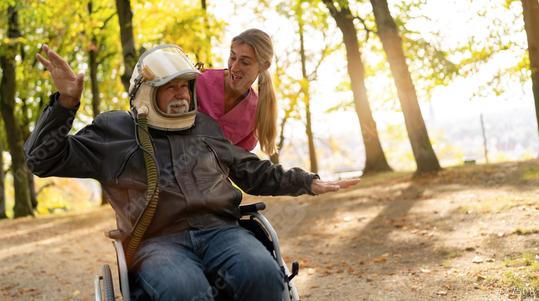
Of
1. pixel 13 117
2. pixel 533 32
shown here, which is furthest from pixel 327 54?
pixel 533 32

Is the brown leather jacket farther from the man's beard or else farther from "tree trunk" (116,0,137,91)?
"tree trunk" (116,0,137,91)

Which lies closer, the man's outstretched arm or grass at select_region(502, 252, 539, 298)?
the man's outstretched arm

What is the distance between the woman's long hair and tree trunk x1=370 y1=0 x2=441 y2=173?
864cm

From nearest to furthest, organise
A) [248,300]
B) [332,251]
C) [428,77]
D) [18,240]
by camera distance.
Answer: [248,300] < [332,251] < [18,240] < [428,77]

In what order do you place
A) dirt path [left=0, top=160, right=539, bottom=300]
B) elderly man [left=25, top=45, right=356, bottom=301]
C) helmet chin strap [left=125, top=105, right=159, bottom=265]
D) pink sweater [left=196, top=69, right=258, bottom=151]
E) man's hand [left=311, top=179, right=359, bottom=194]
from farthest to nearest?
1. dirt path [left=0, top=160, right=539, bottom=300]
2. pink sweater [left=196, top=69, right=258, bottom=151]
3. man's hand [left=311, top=179, right=359, bottom=194]
4. helmet chin strap [left=125, top=105, right=159, bottom=265]
5. elderly man [left=25, top=45, right=356, bottom=301]

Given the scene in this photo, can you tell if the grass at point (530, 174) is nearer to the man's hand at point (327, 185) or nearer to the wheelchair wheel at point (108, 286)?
the man's hand at point (327, 185)

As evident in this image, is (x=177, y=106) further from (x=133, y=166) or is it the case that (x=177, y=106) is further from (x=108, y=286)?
(x=108, y=286)

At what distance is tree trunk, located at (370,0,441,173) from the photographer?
1187 cm

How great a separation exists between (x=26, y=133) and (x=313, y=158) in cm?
990

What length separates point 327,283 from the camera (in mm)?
5969

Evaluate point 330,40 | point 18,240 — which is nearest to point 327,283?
point 18,240

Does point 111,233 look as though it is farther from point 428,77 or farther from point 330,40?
point 330,40

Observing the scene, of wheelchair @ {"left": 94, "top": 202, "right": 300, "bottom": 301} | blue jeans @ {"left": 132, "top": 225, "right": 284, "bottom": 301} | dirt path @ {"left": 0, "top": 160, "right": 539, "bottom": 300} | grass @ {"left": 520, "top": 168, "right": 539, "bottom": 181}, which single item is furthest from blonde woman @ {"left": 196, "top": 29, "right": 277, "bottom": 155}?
grass @ {"left": 520, "top": 168, "right": 539, "bottom": 181}

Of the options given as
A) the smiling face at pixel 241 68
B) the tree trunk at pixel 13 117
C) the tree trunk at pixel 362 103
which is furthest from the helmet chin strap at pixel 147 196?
the tree trunk at pixel 13 117
